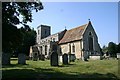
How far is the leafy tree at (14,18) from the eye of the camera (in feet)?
50.9

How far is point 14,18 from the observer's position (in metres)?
16.3

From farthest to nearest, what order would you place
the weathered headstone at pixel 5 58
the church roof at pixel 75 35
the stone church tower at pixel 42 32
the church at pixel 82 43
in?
the stone church tower at pixel 42 32
the church roof at pixel 75 35
the church at pixel 82 43
the weathered headstone at pixel 5 58

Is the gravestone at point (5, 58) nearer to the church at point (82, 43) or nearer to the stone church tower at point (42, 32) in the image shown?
the church at point (82, 43)

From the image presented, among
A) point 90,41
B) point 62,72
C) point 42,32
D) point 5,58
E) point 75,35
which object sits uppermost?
point 42,32

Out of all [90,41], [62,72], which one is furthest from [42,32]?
[62,72]

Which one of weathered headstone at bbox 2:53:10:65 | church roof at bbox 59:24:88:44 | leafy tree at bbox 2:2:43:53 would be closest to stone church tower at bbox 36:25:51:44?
church roof at bbox 59:24:88:44

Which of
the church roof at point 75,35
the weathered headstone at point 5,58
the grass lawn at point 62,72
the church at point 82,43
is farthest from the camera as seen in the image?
the church roof at point 75,35

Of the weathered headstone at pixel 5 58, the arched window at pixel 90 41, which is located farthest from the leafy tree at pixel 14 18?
the arched window at pixel 90 41

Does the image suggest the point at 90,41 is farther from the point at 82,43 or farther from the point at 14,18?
the point at 14,18

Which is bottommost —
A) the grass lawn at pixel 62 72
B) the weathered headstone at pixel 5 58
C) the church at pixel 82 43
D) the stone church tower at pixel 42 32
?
the grass lawn at pixel 62 72

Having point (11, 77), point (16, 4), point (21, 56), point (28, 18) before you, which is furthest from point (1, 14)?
point (21, 56)

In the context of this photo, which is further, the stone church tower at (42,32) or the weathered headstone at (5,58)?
the stone church tower at (42,32)

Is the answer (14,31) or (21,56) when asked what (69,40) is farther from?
(14,31)

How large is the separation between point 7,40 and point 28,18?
2498mm
